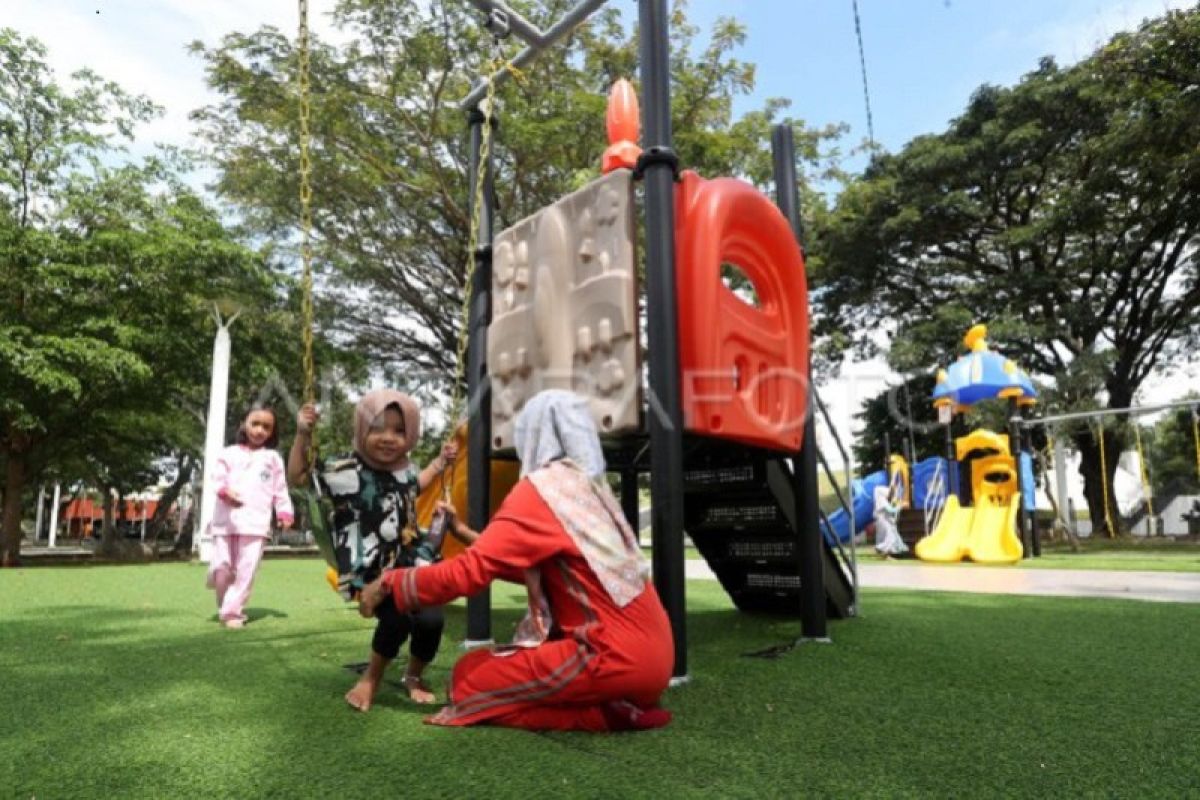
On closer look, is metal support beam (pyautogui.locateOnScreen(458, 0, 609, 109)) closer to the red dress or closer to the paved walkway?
the red dress

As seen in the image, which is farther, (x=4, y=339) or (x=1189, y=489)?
(x=1189, y=489)

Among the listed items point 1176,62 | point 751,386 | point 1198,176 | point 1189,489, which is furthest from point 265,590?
point 1189,489

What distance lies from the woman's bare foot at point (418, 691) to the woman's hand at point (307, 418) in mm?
1123

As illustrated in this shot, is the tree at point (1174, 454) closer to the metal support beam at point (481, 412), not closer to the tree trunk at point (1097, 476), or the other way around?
the tree trunk at point (1097, 476)

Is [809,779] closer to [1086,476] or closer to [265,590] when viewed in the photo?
[265,590]

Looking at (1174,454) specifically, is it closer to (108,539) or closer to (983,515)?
(983,515)

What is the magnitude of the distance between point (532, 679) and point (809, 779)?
0.95 meters

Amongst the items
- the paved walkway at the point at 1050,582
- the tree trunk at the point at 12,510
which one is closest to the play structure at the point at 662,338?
the paved walkway at the point at 1050,582

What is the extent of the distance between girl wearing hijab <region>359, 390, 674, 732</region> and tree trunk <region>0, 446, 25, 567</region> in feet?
48.0

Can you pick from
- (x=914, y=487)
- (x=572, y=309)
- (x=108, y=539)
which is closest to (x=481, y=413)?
(x=572, y=309)

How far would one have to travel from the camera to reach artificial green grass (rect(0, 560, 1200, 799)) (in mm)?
2229

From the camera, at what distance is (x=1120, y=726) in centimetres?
280

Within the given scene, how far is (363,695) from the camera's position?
10.1 ft

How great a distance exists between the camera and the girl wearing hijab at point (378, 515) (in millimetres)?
3129
